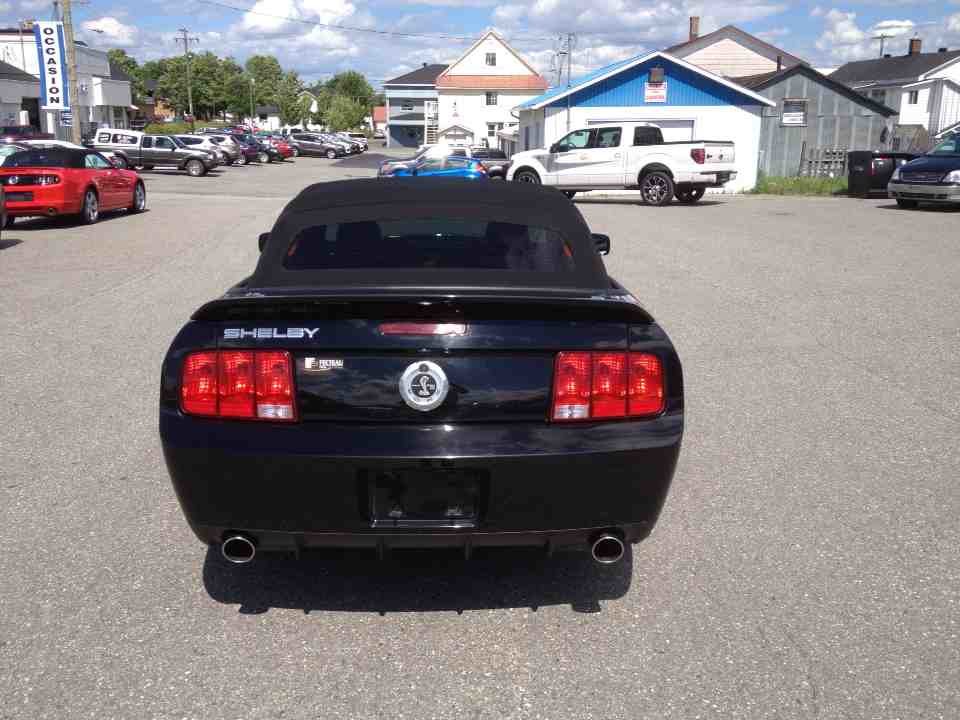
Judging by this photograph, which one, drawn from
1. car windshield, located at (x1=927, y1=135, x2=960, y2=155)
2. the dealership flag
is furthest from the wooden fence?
the dealership flag

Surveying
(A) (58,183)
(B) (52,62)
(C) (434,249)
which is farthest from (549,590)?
(B) (52,62)

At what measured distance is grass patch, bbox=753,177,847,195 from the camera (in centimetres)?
3194

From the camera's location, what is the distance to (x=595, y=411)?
321cm

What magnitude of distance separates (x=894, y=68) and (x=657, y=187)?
5308 cm

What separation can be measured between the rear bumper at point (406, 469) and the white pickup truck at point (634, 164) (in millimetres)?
23290

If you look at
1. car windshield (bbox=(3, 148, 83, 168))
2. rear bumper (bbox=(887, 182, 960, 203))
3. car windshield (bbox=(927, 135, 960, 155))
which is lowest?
rear bumper (bbox=(887, 182, 960, 203))

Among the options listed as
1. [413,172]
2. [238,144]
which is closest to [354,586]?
[413,172]

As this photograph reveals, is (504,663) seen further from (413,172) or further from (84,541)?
(413,172)

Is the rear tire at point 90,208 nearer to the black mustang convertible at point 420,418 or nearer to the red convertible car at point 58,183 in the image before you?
the red convertible car at point 58,183

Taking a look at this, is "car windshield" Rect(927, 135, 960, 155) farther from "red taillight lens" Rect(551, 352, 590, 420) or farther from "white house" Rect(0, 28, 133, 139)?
"white house" Rect(0, 28, 133, 139)

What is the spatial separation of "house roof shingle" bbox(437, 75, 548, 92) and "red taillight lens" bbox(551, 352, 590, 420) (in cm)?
7869

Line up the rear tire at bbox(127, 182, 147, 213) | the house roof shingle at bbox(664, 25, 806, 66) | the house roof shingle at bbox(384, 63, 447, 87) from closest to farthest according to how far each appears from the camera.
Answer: the rear tire at bbox(127, 182, 147, 213) < the house roof shingle at bbox(664, 25, 806, 66) < the house roof shingle at bbox(384, 63, 447, 87)

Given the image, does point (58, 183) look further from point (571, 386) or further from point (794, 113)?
point (794, 113)

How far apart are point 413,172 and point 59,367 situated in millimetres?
24778
